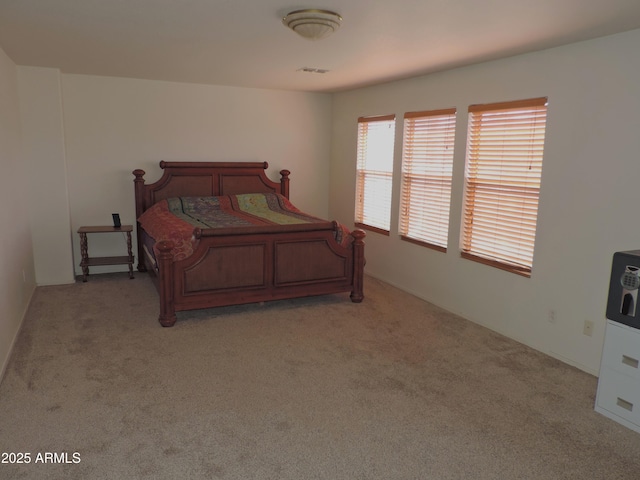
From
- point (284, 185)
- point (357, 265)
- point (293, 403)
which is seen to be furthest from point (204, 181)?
point (293, 403)

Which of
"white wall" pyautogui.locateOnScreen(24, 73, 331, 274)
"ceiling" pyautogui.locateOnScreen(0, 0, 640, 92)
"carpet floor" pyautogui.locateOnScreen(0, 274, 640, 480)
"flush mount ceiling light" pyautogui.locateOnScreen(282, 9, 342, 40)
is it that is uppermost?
"ceiling" pyautogui.locateOnScreen(0, 0, 640, 92)

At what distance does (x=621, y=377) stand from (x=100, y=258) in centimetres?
487

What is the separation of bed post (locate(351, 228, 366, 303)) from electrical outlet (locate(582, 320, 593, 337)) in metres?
1.94

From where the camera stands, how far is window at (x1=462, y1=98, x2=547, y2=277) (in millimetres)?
3561

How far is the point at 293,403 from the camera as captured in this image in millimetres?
2756

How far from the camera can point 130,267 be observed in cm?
526

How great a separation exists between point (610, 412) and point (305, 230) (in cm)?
264

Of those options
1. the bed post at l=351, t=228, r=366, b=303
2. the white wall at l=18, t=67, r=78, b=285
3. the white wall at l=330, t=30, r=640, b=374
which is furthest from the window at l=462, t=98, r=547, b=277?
the white wall at l=18, t=67, r=78, b=285

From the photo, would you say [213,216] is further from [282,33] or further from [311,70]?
[282,33]

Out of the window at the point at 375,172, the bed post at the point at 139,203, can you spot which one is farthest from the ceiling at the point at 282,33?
the bed post at the point at 139,203

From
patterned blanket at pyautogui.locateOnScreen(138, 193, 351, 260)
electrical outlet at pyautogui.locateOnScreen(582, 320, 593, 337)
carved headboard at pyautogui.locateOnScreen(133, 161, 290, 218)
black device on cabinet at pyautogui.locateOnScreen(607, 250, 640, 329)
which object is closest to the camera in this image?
black device on cabinet at pyautogui.locateOnScreen(607, 250, 640, 329)

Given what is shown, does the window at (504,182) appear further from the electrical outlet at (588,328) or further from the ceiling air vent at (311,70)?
the ceiling air vent at (311,70)

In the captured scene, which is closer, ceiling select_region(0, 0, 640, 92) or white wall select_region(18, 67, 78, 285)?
ceiling select_region(0, 0, 640, 92)

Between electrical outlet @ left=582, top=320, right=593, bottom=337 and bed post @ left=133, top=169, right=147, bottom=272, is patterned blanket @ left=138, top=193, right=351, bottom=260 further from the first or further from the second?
electrical outlet @ left=582, top=320, right=593, bottom=337
